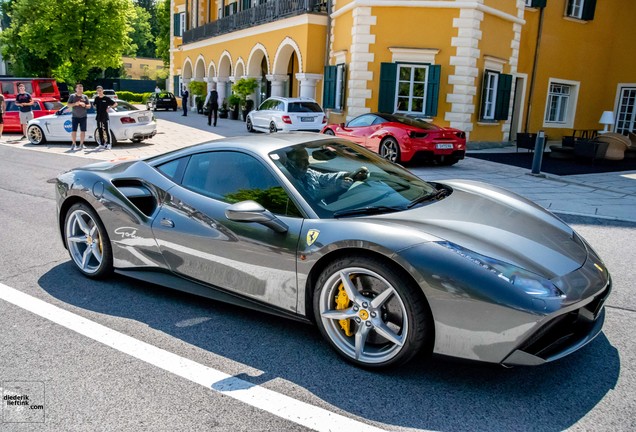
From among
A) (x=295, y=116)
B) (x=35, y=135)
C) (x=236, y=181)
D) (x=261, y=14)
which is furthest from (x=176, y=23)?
(x=236, y=181)

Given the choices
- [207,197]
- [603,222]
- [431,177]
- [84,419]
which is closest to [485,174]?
[431,177]

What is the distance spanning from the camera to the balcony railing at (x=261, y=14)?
2227 cm

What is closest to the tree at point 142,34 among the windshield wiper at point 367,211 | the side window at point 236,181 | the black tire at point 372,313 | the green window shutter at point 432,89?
the green window shutter at point 432,89

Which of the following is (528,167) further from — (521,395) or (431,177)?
(521,395)

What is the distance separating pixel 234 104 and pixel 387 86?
45.7 feet

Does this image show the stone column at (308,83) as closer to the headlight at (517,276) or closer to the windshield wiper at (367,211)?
the windshield wiper at (367,211)

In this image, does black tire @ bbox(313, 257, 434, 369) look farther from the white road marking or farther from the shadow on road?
the white road marking

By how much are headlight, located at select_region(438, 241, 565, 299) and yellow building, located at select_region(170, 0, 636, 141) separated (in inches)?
607

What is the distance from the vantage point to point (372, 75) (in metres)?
18.5

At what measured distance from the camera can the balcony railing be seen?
2227cm

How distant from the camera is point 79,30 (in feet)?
135

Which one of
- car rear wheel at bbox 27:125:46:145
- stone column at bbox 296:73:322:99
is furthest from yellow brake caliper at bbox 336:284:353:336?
stone column at bbox 296:73:322:99

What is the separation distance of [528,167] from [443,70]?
5306mm

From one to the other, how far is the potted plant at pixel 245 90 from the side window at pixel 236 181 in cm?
2564
